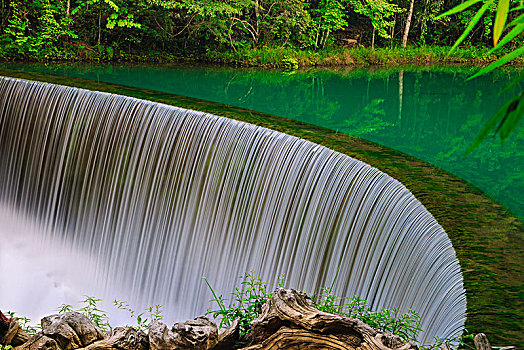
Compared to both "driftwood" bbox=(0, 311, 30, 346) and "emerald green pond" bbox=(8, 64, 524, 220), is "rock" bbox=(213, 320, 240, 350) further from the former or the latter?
"emerald green pond" bbox=(8, 64, 524, 220)

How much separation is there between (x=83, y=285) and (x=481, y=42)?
17515mm

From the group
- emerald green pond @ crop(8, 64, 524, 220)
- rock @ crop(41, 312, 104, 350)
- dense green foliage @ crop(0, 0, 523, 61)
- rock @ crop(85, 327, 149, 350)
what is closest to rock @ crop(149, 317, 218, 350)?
rock @ crop(85, 327, 149, 350)

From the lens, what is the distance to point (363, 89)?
12.0 m

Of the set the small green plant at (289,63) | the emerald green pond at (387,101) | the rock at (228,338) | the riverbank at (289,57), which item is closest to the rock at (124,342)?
the rock at (228,338)

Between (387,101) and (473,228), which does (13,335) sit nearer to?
(473,228)

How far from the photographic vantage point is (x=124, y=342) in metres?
2.60

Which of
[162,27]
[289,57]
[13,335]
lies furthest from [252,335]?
[289,57]

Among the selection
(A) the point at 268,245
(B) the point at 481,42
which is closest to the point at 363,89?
(A) the point at 268,245

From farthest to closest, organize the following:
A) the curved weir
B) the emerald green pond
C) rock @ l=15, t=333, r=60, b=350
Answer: the emerald green pond
the curved weir
rock @ l=15, t=333, r=60, b=350

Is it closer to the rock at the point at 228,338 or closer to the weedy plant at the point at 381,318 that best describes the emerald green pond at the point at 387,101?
the weedy plant at the point at 381,318

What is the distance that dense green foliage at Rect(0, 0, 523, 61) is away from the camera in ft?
42.1

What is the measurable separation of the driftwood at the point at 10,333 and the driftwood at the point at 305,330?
119cm

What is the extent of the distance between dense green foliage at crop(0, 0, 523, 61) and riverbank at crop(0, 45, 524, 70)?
39mm

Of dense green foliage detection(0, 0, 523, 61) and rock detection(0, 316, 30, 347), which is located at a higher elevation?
dense green foliage detection(0, 0, 523, 61)
